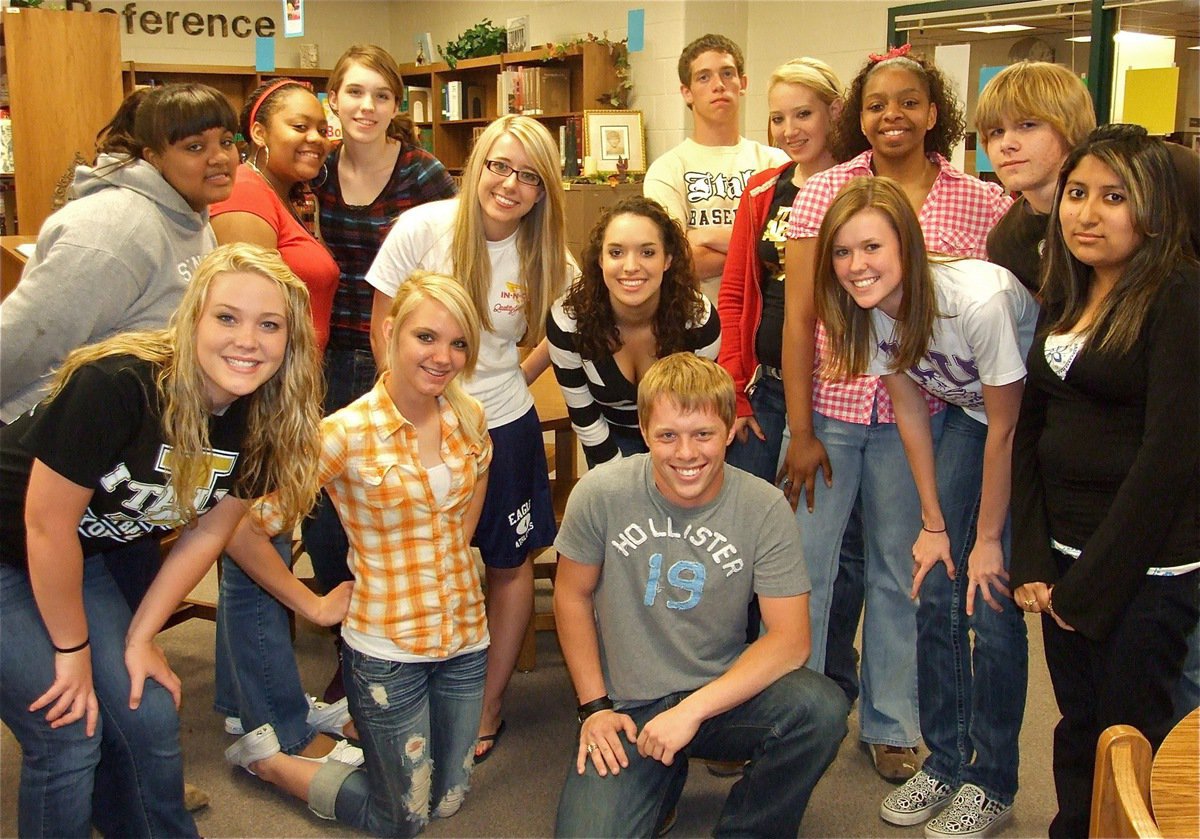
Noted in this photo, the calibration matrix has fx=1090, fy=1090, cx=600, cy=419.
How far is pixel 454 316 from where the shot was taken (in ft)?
6.91

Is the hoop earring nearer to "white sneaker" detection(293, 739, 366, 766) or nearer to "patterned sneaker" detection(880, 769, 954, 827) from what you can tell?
"white sneaker" detection(293, 739, 366, 766)

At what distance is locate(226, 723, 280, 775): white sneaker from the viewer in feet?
7.57

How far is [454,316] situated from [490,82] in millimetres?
5594

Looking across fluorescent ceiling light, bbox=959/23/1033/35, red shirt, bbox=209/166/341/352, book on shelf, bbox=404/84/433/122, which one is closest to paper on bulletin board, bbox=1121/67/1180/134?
fluorescent ceiling light, bbox=959/23/1033/35

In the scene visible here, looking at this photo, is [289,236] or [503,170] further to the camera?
[289,236]

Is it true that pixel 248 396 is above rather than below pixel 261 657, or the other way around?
above

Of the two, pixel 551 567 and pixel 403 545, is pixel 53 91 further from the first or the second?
pixel 403 545

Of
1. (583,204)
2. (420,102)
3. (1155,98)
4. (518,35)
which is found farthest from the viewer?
(420,102)

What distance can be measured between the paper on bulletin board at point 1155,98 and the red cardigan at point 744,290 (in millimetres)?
2355

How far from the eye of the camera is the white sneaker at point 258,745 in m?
2.31

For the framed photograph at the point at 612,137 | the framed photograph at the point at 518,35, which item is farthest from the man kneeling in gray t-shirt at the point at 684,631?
the framed photograph at the point at 518,35

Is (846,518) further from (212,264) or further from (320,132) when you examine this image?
(320,132)

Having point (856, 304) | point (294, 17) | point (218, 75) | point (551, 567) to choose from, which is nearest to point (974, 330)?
point (856, 304)

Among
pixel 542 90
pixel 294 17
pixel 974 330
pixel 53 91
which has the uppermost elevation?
pixel 294 17
